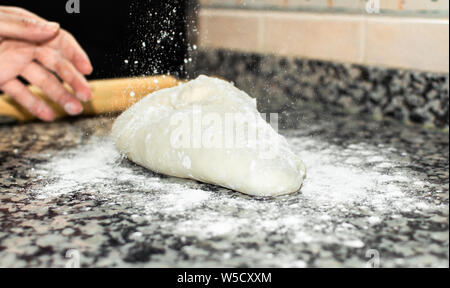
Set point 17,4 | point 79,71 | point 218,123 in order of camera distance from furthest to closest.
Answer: point 17,4 < point 79,71 < point 218,123

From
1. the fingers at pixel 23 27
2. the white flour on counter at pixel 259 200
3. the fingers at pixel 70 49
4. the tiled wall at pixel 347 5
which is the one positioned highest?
the tiled wall at pixel 347 5

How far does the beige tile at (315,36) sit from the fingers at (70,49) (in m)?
0.65

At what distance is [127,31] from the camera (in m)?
1.00

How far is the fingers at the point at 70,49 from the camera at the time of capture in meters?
1.32

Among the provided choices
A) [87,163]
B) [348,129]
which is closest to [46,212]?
[87,163]

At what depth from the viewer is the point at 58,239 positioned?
600mm

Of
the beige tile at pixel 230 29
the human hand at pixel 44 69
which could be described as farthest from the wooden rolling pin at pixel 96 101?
the beige tile at pixel 230 29

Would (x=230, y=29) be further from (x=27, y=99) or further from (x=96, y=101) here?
(x=27, y=99)

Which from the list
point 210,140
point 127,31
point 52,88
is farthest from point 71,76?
point 210,140

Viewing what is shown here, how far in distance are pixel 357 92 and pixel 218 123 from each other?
0.70m

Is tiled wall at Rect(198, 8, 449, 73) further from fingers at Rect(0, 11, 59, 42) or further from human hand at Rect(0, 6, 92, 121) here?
fingers at Rect(0, 11, 59, 42)

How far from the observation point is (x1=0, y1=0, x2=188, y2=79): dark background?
963 mm

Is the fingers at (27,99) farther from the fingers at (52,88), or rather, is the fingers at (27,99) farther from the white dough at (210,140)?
the white dough at (210,140)
